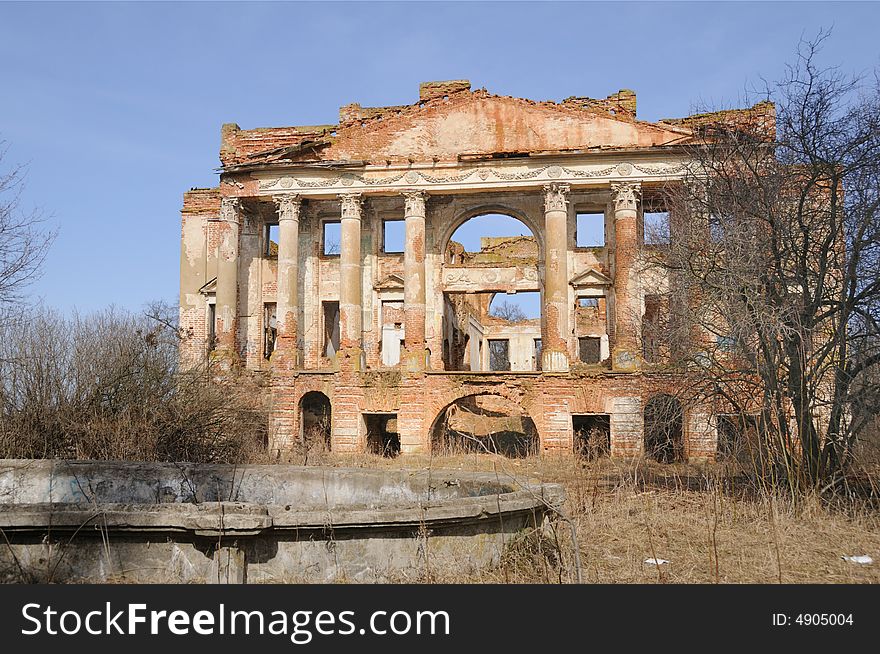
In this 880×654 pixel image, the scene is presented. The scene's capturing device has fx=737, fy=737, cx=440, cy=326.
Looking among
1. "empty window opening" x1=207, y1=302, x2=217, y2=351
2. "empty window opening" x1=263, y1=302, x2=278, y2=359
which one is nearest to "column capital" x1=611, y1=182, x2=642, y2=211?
"empty window opening" x1=263, y1=302, x2=278, y2=359

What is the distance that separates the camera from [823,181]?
9.79 metres

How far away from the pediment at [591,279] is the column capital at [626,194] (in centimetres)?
199

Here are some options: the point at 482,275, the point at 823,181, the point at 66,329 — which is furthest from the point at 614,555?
the point at 482,275

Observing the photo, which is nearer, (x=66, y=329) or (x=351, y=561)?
(x=351, y=561)

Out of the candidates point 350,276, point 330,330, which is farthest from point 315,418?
point 350,276

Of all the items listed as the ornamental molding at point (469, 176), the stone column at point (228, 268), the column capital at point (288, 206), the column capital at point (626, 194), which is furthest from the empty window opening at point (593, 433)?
the stone column at point (228, 268)

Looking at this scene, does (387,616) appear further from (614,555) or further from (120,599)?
(614,555)

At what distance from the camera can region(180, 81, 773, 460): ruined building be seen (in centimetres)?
1909

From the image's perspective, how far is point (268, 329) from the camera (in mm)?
22625

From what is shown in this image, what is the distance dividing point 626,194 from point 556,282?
3.00 meters

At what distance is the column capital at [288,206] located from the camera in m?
20.9

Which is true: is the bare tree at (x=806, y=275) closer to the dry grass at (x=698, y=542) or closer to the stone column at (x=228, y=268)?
the dry grass at (x=698, y=542)

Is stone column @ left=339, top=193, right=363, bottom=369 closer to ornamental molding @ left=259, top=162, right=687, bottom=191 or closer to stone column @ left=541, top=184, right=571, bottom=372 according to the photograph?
ornamental molding @ left=259, top=162, right=687, bottom=191

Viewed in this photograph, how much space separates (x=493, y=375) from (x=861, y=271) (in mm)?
10599
